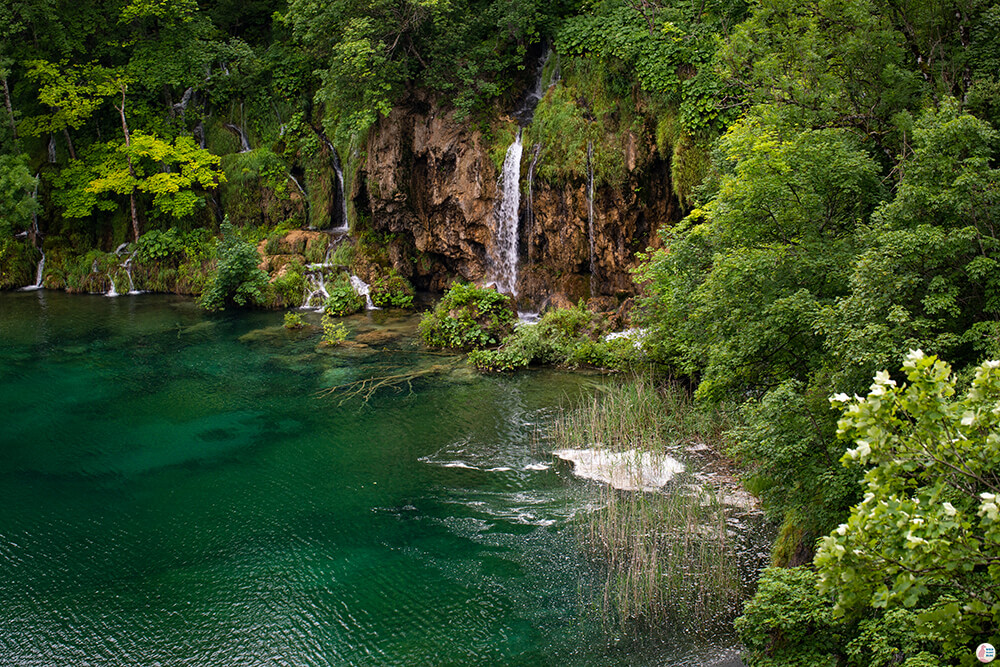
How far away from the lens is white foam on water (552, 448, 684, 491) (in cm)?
1152

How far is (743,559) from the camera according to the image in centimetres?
932

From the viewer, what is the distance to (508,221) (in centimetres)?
2184

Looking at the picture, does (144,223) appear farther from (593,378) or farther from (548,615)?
(548,615)

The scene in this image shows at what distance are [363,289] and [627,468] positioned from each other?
14.3 metres

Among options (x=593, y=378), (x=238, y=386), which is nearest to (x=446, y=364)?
(x=593, y=378)

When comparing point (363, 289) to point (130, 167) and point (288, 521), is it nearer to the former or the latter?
point (130, 167)

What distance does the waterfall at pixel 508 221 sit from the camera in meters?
21.5

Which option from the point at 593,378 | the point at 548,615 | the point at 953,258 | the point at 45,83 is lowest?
the point at 548,615

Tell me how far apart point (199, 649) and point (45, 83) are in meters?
26.4

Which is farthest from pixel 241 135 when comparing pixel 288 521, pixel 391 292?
pixel 288 521

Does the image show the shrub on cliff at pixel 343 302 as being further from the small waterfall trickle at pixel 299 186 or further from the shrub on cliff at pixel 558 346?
the shrub on cliff at pixel 558 346

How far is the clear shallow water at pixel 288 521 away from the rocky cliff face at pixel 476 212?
4826 millimetres

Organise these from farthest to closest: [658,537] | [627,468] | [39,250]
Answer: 1. [39,250]
2. [627,468]
3. [658,537]

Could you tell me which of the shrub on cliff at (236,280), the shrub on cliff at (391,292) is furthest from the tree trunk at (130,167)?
the shrub on cliff at (391,292)
